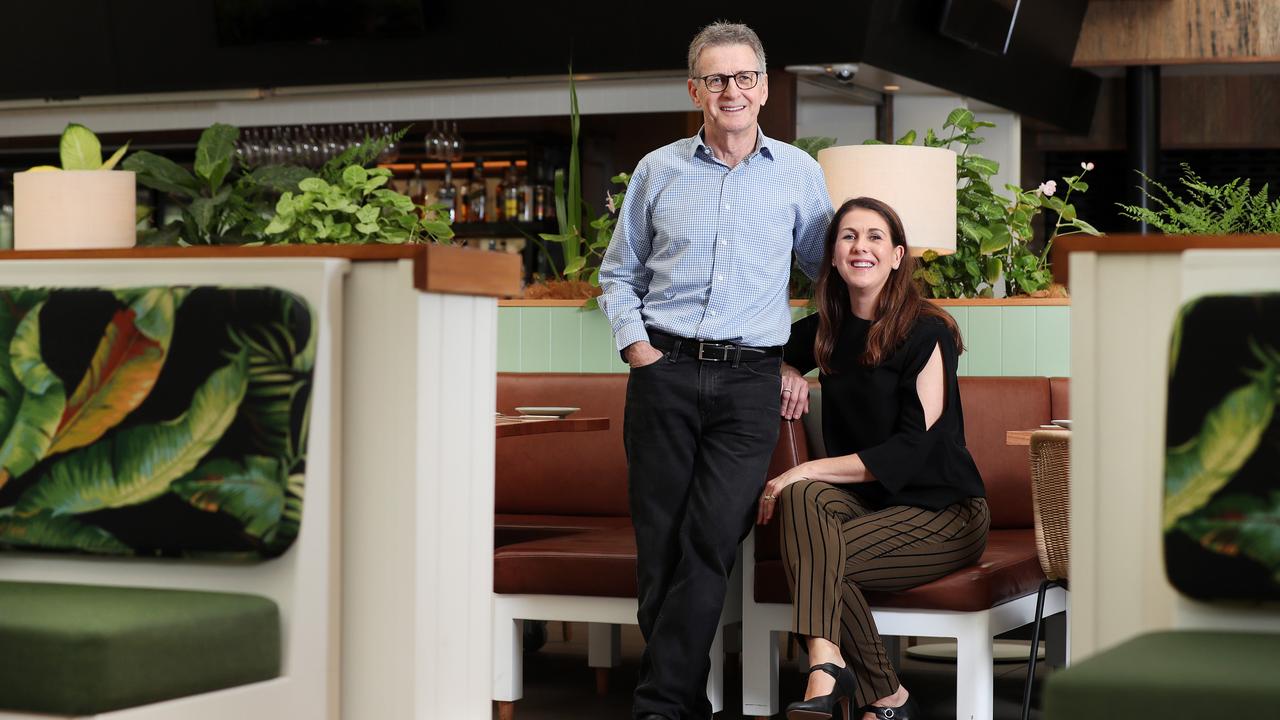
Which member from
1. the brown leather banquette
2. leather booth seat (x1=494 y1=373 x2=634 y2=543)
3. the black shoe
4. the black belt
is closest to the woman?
the black shoe

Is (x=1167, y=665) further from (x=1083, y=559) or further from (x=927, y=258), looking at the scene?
(x=927, y=258)

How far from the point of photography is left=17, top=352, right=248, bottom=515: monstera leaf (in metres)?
2.66

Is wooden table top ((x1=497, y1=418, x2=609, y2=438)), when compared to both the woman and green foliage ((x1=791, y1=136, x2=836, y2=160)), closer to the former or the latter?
the woman

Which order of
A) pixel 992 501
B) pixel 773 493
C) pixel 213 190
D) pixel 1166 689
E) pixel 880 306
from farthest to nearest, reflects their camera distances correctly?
pixel 213 190, pixel 992 501, pixel 880 306, pixel 773 493, pixel 1166 689

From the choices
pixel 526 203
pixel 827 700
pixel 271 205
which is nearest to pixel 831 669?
pixel 827 700

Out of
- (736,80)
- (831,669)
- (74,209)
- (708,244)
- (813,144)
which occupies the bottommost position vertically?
(831,669)

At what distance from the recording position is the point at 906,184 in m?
4.44

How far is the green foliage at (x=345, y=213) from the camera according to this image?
475 centimetres

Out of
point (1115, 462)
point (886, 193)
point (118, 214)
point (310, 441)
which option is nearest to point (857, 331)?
point (886, 193)

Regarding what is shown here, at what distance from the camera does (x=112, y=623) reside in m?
2.36

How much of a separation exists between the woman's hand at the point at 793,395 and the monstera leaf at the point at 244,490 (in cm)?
141

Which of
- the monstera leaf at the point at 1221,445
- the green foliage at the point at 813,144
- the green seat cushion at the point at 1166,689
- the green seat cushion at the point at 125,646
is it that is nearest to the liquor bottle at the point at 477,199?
the green foliage at the point at 813,144

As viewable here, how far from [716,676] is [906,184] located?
1.52 m

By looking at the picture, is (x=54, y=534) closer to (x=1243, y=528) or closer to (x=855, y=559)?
(x=855, y=559)
